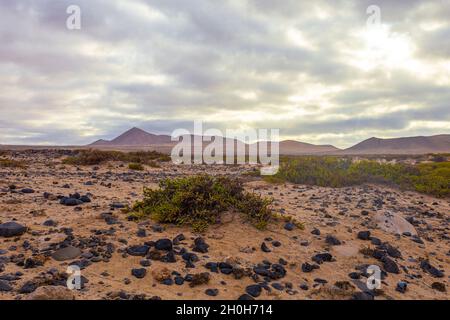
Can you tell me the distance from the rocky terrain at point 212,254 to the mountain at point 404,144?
360 ft

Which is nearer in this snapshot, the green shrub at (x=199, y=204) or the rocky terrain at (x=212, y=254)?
the rocky terrain at (x=212, y=254)

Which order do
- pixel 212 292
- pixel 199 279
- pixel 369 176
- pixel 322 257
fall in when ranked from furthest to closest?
pixel 369 176
pixel 322 257
pixel 199 279
pixel 212 292

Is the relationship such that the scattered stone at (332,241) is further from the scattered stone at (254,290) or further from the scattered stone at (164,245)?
the scattered stone at (164,245)

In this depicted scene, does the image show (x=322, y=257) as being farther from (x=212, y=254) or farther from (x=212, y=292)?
(x=212, y=292)

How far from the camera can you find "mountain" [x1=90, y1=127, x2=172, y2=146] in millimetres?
156875

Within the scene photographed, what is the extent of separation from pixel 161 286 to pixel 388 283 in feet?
11.1

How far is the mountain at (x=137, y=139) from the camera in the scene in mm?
156875

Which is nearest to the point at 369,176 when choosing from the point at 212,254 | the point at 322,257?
the point at 322,257

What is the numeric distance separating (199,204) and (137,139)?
159294mm

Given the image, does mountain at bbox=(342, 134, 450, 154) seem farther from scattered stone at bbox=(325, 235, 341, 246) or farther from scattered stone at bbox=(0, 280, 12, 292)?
scattered stone at bbox=(0, 280, 12, 292)

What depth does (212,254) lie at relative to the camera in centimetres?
567

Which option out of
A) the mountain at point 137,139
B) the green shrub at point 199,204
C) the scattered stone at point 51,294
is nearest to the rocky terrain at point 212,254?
the scattered stone at point 51,294

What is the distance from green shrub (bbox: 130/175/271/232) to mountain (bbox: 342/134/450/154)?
363 feet

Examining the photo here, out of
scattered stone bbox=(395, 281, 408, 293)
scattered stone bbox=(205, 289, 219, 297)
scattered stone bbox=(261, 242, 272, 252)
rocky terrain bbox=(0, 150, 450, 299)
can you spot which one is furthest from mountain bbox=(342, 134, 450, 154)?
scattered stone bbox=(205, 289, 219, 297)
